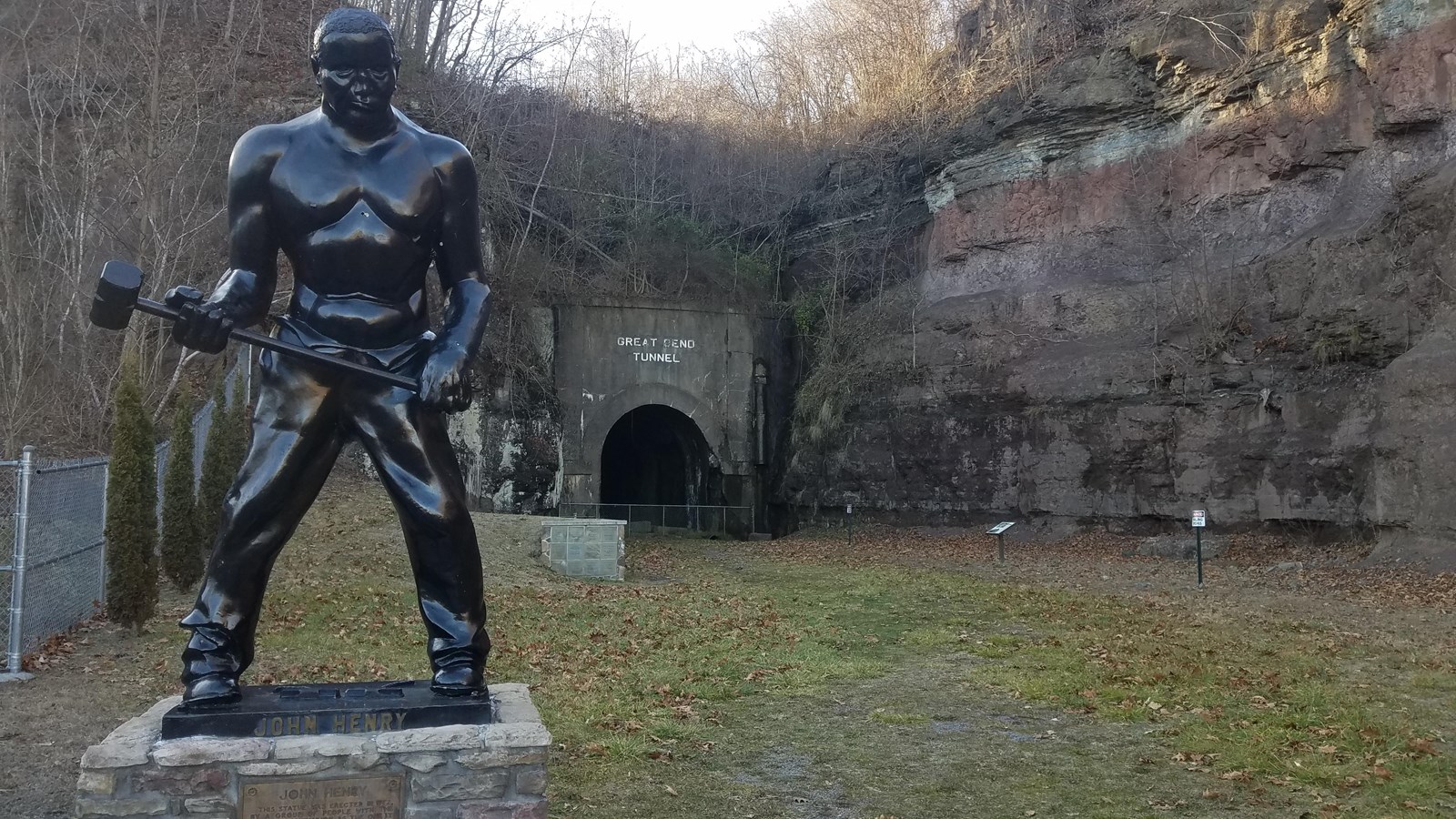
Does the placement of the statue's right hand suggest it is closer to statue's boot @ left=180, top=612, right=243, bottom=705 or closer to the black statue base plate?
statue's boot @ left=180, top=612, right=243, bottom=705

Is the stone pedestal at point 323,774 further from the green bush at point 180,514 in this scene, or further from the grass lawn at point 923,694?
the green bush at point 180,514

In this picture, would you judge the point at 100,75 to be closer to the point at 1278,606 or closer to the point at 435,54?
the point at 435,54

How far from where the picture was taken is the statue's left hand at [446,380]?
14.5 feet

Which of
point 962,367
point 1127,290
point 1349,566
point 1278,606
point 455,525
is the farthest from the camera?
point 962,367

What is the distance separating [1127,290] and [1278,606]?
11.0 metres

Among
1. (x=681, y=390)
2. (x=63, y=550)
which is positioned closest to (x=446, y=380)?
(x=63, y=550)

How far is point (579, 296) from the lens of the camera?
2670 cm

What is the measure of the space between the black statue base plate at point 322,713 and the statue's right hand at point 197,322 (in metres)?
1.41

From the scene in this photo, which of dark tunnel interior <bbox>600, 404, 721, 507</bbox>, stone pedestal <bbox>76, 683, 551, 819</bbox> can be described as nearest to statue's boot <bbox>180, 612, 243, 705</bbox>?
stone pedestal <bbox>76, 683, 551, 819</bbox>

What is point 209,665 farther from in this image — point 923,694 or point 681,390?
point 681,390

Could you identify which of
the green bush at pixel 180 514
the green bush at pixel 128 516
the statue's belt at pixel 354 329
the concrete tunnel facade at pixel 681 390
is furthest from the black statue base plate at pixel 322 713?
the concrete tunnel facade at pixel 681 390

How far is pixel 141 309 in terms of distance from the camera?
13.5 feet

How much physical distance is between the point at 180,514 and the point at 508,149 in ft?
57.6

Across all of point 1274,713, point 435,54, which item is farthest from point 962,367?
point 1274,713
